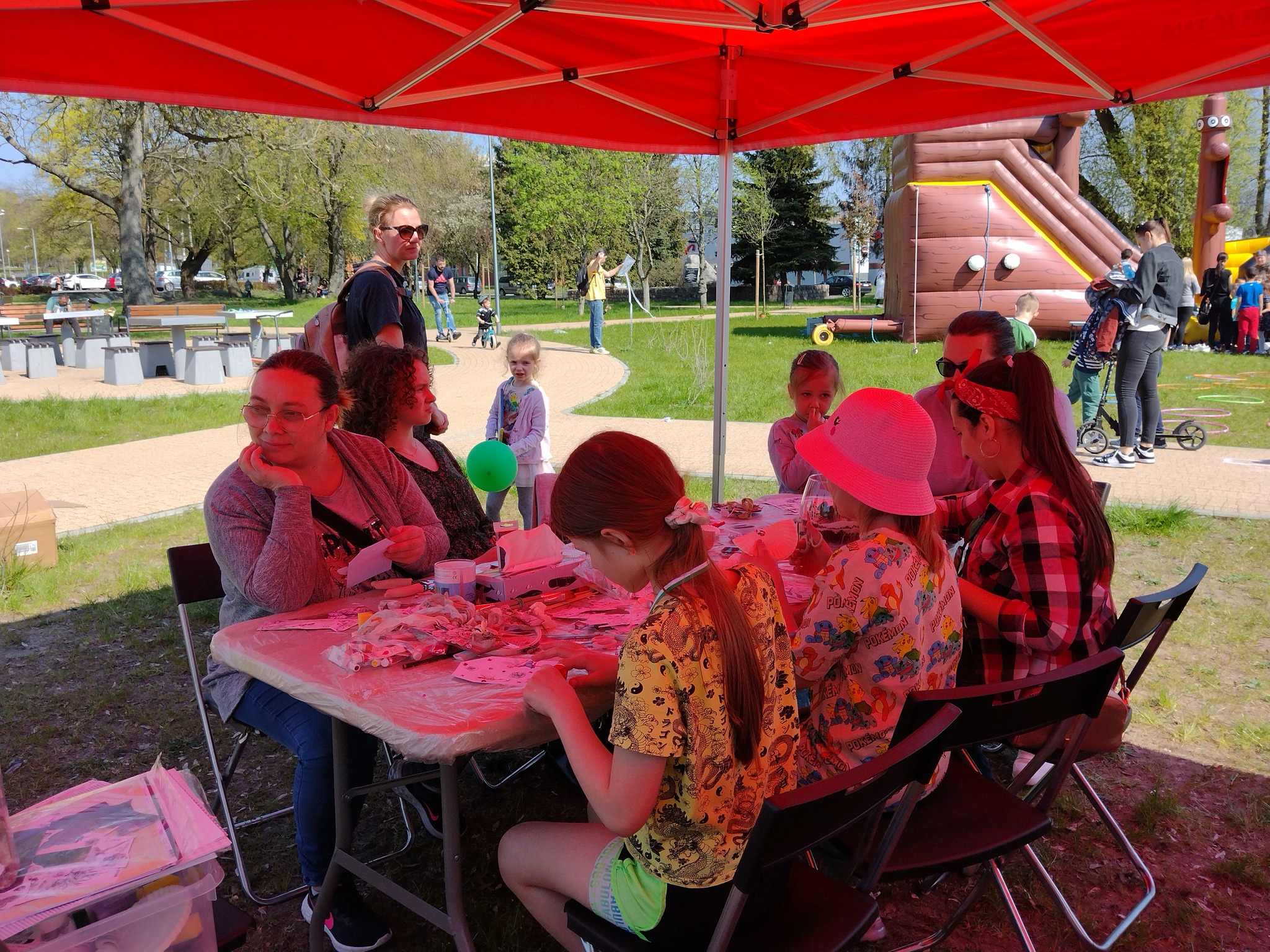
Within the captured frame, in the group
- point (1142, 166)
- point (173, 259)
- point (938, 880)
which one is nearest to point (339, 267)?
point (1142, 166)

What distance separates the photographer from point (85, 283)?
55.3 m

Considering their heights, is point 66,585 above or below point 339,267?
below

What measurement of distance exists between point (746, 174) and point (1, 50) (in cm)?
3260

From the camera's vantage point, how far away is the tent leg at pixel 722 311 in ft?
15.1

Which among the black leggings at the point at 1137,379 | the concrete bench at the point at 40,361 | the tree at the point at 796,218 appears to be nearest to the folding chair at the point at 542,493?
the black leggings at the point at 1137,379

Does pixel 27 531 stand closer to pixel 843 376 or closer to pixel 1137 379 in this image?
pixel 843 376

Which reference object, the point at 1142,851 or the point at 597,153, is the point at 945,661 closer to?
the point at 1142,851

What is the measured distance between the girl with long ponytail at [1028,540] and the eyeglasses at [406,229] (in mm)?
2577

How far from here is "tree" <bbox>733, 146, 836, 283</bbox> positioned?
3806 centimetres

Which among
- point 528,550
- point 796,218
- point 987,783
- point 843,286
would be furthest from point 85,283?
point 987,783

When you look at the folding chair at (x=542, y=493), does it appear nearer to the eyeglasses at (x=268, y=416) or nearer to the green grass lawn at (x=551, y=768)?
the green grass lawn at (x=551, y=768)

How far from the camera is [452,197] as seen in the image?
149ft

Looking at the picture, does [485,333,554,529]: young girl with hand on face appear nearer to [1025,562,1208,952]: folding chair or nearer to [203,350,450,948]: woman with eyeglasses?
[203,350,450,948]: woman with eyeglasses

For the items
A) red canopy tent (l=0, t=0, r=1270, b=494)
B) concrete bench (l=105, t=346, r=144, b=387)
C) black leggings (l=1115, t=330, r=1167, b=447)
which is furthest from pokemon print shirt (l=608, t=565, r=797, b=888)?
concrete bench (l=105, t=346, r=144, b=387)
